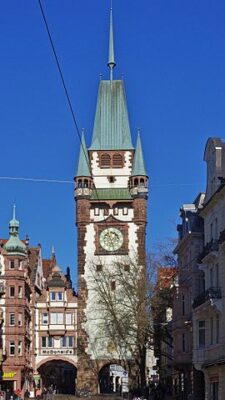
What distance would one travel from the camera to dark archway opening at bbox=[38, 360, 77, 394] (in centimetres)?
10749

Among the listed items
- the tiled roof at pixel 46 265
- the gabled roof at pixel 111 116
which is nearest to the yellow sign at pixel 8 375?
the gabled roof at pixel 111 116

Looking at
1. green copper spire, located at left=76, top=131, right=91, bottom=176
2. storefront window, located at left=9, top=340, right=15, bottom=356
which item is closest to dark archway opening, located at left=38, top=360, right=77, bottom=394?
storefront window, located at left=9, top=340, right=15, bottom=356

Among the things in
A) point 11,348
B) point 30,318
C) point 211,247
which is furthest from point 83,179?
point 211,247

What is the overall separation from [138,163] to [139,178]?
187 cm

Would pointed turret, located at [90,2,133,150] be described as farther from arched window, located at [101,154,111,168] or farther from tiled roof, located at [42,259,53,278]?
tiled roof, located at [42,259,53,278]

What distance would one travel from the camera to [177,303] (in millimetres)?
67500

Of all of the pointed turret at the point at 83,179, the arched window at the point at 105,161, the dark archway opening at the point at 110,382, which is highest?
the arched window at the point at 105,161

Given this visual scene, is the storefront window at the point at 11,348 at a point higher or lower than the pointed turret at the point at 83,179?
lower

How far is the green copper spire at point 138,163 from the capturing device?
94.2 meters

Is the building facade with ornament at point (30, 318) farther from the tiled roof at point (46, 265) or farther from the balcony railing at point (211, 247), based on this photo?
the balcony railing at point (211, 247)

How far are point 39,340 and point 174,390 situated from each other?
872 inches

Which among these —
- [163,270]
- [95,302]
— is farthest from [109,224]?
[163,270]

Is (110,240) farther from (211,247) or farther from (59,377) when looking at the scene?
(211,247)

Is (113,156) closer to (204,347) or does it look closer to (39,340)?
(39,340)
